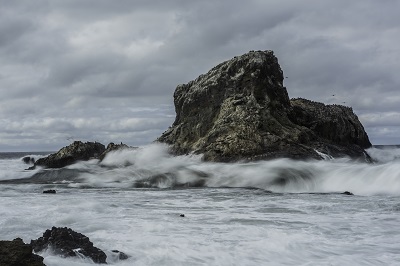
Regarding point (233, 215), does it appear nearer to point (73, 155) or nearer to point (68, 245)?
point (68, 245)

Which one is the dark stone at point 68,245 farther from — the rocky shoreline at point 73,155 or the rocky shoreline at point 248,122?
the rocky shoreline at point 73,155

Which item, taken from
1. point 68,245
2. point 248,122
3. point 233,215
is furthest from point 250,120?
point 68,245

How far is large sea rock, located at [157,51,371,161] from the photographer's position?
23.6 meters

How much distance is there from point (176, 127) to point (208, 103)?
2.74 m

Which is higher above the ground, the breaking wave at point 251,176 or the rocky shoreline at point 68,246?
the breaking wave at point 251,176

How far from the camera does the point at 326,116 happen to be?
30812mm

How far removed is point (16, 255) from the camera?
18.4 feet

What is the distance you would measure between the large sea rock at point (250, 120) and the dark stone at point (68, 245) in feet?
52.5

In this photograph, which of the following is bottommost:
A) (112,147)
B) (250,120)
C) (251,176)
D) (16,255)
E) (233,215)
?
(233,215)

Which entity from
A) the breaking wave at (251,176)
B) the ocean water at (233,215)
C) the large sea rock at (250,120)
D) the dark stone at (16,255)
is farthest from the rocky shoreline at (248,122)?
the dark stone at (16,255)

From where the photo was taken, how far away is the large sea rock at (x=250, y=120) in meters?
23.6

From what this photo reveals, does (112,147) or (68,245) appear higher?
(112,147)

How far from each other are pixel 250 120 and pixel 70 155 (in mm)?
13793

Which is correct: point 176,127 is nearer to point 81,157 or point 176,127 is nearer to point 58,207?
point 81,157
